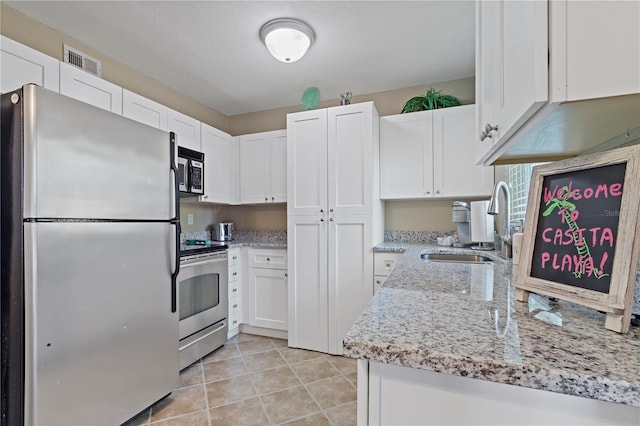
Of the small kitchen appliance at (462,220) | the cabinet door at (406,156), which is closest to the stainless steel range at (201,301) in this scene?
the cabinet door at (406,156)

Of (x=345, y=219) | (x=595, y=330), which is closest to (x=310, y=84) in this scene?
(x=345, y=219)

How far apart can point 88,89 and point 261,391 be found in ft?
7.71

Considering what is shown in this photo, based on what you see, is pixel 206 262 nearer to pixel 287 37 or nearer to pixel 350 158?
pixel 350 158

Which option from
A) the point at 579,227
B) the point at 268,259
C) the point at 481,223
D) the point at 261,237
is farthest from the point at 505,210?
the point at 261,237

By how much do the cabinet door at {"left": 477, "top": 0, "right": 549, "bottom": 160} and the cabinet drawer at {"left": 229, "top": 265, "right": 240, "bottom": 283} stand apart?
8.29 feet

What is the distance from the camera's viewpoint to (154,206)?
5.82 ft

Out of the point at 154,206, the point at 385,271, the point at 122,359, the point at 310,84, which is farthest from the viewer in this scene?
the point at 310,84

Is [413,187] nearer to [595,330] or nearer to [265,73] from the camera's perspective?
[265,73]

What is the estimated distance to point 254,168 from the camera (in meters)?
3.28

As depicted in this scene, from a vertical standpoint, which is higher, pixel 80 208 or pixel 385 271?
pixel 80 208

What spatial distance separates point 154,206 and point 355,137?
1.64 meters

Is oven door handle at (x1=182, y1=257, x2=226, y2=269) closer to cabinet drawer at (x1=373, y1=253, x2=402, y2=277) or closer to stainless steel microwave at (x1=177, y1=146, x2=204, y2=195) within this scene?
stainless steel microwave at (x1=177, y1=146, x2=204, y2=195)

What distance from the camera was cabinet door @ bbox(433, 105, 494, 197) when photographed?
8.25 ft

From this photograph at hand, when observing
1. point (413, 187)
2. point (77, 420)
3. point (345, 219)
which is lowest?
point (77, 420)
